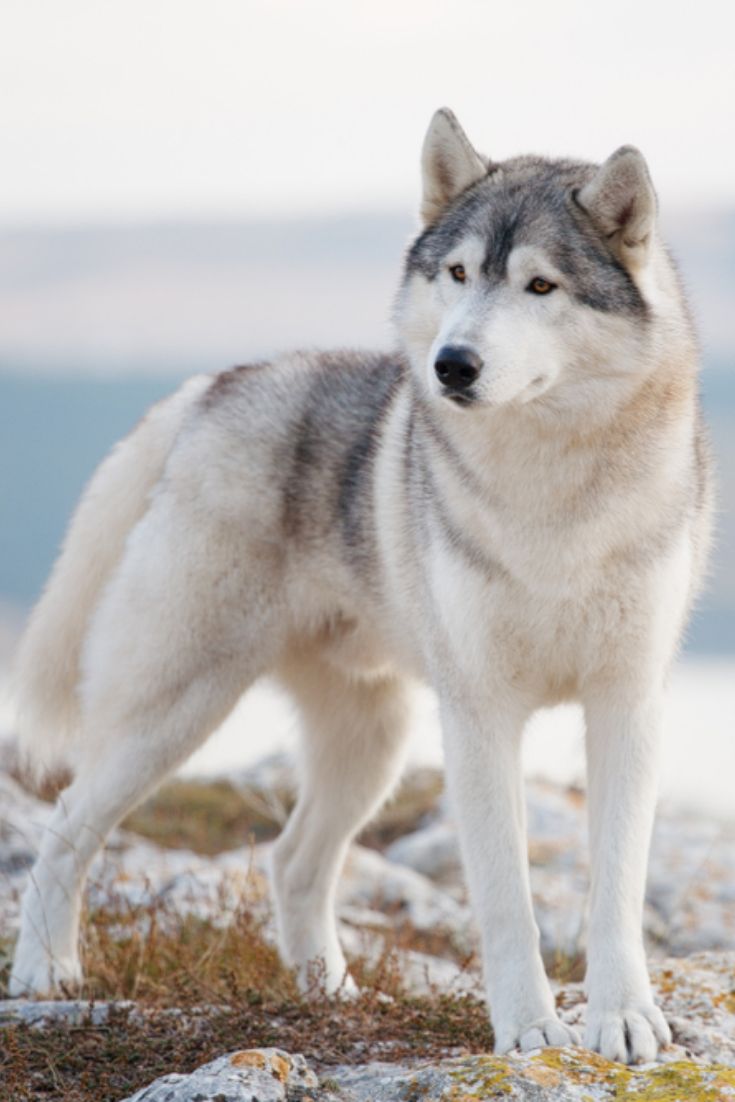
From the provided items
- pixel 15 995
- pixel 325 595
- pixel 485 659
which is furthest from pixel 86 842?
pixel 485 659

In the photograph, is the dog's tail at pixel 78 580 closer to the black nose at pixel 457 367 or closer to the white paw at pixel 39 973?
the white paw at pixel 39 973

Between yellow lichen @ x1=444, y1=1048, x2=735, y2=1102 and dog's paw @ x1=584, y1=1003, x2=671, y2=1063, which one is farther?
dog's paw @ x1=584, y1=1003, x2=671, y2=1063

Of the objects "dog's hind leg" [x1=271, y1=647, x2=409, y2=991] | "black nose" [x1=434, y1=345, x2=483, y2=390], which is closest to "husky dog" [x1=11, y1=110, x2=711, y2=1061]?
"black nose" [x1=434, y1=345, x2=483, y2=390]

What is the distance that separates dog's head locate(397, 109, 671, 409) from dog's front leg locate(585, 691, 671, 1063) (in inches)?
39.6

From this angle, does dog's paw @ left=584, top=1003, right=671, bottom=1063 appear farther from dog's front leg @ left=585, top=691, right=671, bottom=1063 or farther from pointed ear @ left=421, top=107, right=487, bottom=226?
pointed ear @ left=421, top=107, right=487, bottom=226

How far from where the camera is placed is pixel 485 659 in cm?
453

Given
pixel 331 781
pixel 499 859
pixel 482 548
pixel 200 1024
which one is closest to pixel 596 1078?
pixel 499 859

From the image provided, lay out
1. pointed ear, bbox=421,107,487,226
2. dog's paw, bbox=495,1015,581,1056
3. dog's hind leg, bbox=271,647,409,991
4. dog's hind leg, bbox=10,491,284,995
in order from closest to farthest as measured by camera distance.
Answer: dog's paw, bbox=495,1015,581,1056
pointed ear, bbox=421,107,487,226
dog's hind leg, bbox=10,491,284,995
dog's hind leg, bbox=271,647,409,991

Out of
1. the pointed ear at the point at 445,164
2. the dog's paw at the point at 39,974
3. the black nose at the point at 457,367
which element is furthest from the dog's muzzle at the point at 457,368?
the dog's paw at the point at 39,974

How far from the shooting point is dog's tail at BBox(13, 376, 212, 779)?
252 inches

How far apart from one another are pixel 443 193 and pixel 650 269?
76 centimetres

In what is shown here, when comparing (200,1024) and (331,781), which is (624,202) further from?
(331,781)

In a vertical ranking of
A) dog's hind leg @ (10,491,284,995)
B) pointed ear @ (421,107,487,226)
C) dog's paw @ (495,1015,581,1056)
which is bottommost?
dog's paw @ (495,1015,581,1056)

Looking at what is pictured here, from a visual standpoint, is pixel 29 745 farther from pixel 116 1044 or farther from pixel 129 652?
pixel 116 1044
